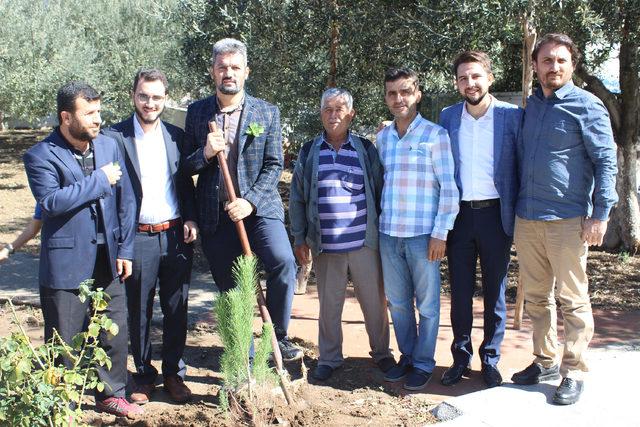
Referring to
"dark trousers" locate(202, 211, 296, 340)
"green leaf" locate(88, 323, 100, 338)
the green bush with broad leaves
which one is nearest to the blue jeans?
"dark trousers" locate(202, 211, 296, 340)

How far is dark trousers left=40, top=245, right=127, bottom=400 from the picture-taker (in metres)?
3.90

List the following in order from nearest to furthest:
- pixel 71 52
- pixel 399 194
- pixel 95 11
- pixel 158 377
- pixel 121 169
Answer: pixel 121 169
pixel 399 194
pixel 158 377
pixel 71 52
pixel 95 11

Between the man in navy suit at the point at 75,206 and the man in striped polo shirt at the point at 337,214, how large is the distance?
123 centimetres

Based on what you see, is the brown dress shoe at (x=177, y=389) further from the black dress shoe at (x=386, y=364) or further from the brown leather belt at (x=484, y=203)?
the brown leather belt at (x=484, y=203)

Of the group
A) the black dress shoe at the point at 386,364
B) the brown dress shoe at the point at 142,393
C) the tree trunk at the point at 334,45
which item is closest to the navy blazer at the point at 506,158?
the black dress shoe at the point at 386,364

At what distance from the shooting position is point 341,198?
15.1 feet

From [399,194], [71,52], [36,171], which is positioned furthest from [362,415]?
[71,52]

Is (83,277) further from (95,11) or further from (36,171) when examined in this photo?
(95,11)

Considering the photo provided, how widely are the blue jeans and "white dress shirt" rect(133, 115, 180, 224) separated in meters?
1.46

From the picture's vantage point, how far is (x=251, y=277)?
386 cm

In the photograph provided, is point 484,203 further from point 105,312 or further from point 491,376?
point 105,312

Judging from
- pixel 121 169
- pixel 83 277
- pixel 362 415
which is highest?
pixel 121 169

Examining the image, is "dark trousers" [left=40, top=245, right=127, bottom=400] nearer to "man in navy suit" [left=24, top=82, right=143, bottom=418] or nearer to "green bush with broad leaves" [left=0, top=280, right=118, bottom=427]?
"man in navy suit" [left=24, top=82, right=143, bottom=418]

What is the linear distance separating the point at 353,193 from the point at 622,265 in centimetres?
495
